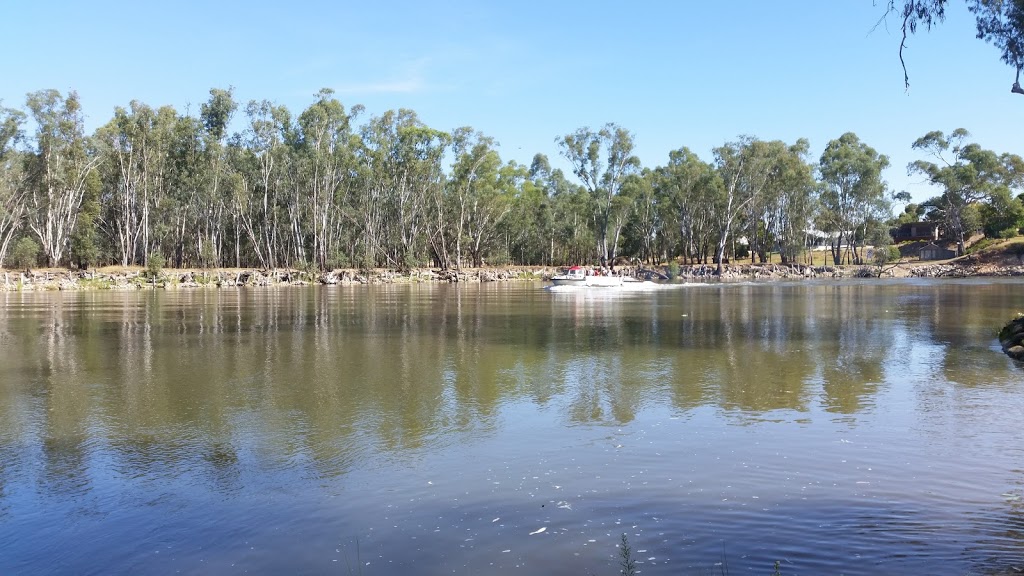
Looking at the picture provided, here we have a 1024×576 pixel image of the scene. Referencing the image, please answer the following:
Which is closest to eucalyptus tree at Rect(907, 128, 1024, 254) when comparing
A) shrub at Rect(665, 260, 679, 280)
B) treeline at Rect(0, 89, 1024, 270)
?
treeline at Rect(0, 89, 1024, 270)

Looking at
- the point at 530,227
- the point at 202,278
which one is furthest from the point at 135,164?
the point at 530,227

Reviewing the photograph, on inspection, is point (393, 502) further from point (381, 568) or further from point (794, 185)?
point (794, 185)

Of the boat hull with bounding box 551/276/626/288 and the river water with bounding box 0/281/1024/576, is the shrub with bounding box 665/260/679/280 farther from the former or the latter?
the river water with bounding box 0/281/1024/576

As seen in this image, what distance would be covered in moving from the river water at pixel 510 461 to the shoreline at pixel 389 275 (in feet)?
157

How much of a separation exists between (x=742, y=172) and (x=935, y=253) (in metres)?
38.3

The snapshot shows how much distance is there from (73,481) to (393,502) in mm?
3633

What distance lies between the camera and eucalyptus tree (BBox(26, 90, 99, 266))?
67.8m

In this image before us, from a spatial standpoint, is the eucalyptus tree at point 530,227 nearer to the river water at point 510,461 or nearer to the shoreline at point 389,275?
the shoreline at point 389,275

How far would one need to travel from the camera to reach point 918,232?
12325cm

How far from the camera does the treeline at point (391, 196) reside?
73.1 meters

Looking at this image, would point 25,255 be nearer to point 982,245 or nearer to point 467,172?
point 467,172

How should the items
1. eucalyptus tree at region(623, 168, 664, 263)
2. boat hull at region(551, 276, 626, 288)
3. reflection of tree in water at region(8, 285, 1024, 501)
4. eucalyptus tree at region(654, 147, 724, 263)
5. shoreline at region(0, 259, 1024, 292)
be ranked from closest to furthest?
reflection of tree in water at region(8, 285, 1024, 501)
shoreline at region(0, 259, 1024, 292)
boat hull at region(551, 276, 626, 288)
eucalyptus tree at region(654, 147, 724, 263)
eucalyptus tree at region(623, 168, 664, 263)

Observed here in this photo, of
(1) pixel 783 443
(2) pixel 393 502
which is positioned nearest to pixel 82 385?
(2) pixel 393 502

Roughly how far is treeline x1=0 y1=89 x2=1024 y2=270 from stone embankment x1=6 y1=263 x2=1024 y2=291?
344 cm
